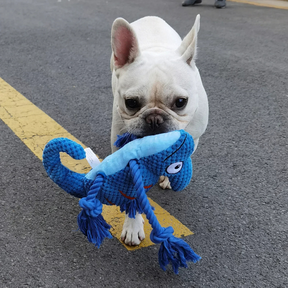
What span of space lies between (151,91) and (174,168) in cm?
48

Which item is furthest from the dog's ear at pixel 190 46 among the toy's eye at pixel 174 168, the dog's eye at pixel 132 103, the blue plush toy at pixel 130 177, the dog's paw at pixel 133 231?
the dog's paw at pixel 133 231

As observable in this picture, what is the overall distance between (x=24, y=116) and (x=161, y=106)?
2216 mm

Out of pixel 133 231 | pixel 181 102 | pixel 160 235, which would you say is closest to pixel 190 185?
pixel 133 231

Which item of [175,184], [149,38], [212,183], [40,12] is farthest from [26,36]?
[175,184]

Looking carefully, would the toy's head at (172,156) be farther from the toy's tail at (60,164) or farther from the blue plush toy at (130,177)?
the toy's tail at (60,164)

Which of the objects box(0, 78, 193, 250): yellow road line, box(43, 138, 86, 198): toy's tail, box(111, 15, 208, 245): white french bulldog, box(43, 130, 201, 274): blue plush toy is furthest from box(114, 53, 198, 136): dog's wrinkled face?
box(0, 78, 193, 250): yellow road line

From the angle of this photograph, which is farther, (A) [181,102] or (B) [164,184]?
(B) [164,184]

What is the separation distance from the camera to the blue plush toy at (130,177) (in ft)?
6.23

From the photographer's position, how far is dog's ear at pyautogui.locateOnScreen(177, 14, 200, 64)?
2.39 m

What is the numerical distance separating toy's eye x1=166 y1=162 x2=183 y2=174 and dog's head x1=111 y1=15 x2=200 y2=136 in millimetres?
273

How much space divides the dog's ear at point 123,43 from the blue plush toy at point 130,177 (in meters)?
0.67

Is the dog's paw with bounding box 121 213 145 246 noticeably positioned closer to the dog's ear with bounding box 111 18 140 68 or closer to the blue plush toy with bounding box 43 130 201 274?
the blue plush toy with bounding box 43 130 201 274

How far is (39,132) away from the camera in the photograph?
3703 millimetres

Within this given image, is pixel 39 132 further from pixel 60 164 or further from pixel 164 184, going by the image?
pixel 60 164
